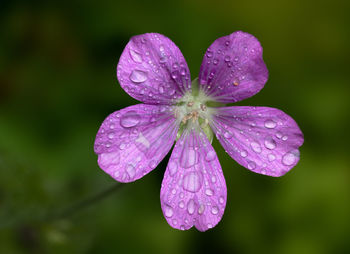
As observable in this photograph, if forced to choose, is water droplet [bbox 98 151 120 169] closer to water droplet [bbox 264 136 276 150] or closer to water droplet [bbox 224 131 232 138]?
water droplet [bbox 224 131 232 138]

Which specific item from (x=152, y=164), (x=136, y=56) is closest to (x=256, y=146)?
(x=152, y=164)

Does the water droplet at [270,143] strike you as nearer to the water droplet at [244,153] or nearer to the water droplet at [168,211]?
the water droplet at [244,153]

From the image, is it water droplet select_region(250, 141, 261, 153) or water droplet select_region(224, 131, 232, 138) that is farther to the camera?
water droplet select_region(224, 131, 232, 138)

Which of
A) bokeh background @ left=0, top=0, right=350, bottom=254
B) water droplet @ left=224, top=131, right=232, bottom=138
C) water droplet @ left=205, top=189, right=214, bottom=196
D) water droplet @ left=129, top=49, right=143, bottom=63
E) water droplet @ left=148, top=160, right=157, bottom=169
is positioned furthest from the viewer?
bokeh background @ left=0, top=0, right=350, bottom=254

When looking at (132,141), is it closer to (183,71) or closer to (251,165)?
(183,71)

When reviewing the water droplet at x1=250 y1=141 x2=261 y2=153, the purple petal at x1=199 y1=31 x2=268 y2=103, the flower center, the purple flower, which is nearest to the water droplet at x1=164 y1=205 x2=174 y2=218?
the purple flower

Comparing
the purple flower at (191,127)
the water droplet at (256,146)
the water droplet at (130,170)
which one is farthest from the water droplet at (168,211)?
the water droplet at (256,146)
